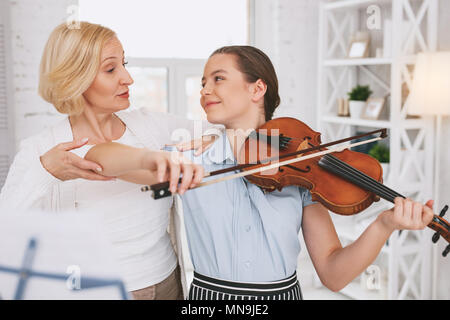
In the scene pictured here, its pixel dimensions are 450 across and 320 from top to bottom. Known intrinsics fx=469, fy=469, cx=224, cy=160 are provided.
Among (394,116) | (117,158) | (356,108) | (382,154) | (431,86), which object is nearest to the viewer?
(117,158)

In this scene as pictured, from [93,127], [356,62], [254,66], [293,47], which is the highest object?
[293,47]

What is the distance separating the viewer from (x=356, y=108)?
262 centimetres

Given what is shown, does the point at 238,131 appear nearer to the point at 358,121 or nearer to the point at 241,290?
the point at 241,290

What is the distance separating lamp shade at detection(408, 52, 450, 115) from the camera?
2.11m

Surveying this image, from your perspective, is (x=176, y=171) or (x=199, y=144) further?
(x=199, y=144)

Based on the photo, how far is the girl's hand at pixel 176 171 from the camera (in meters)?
0.67

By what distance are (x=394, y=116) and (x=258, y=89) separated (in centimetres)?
142

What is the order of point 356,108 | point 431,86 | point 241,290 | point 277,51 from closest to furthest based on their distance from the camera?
point 241,290
point 431,86
point 356,108
point 277,51

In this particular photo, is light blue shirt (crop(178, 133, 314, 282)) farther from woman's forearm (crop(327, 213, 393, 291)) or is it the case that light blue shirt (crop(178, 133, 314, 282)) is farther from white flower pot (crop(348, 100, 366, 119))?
white flower pot (crop(348, 100, 366, 119))

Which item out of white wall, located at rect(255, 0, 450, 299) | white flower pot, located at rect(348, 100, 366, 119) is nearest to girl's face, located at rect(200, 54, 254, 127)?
white flower pot, located at rect(348, 100, 366, 119)

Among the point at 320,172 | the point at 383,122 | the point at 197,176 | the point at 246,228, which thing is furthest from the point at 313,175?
the point at 383,122

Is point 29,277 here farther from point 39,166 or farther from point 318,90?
point 318,90

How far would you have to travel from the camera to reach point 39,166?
0.91 meters
